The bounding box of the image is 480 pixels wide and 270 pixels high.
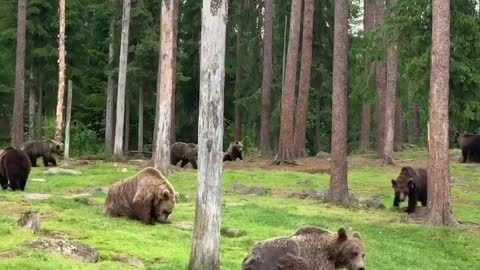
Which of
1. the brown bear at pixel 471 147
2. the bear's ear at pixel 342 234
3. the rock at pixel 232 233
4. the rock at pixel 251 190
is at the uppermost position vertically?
the brown bear at pixel 471 147

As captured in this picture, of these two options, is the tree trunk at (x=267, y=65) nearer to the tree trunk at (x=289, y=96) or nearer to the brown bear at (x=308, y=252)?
the tree trunk at (x=289, y=96)

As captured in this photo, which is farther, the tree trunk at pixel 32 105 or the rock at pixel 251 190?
the tree trunk at pixel 32 105

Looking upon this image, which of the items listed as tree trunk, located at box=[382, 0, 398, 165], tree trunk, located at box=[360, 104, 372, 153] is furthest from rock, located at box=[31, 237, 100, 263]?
tree trunk, located at box=[360, 104, 372, 153]

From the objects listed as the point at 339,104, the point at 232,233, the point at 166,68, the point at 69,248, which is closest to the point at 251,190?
the point at 339,104

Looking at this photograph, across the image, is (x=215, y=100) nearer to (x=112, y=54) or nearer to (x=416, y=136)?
(x=112, y=54)

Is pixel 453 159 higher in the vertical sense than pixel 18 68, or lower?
lower

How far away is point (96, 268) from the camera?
9727mm

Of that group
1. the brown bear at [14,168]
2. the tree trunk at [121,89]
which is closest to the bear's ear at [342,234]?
the brown bear at [14,168]

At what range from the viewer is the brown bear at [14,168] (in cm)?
1862

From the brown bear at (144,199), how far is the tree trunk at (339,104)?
7.63m

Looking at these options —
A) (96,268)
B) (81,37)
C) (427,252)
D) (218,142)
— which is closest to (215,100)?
(218,142)

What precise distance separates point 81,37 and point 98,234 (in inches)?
1294

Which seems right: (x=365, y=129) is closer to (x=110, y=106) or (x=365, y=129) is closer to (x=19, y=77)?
(x=110, y=106)

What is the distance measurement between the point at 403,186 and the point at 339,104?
308cm
